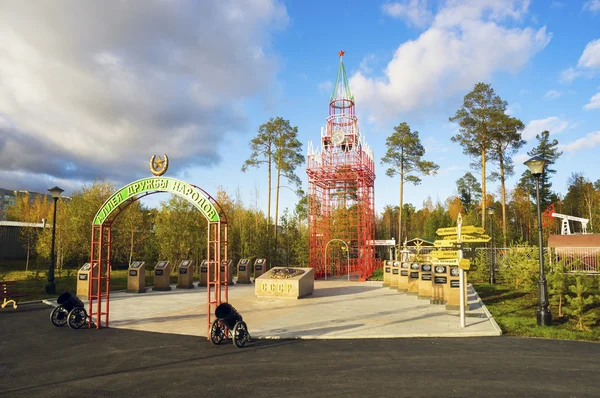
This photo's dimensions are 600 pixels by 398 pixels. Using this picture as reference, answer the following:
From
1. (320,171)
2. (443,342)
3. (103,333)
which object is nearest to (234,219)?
(320,171)

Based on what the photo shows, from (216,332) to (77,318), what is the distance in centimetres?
439

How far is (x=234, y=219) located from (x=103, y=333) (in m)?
23.4

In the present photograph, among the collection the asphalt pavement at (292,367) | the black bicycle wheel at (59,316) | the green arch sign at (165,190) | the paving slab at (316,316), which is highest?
the green arch sign at (165,190)

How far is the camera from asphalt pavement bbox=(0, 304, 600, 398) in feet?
19.4

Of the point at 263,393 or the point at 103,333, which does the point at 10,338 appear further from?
the point at 263,393

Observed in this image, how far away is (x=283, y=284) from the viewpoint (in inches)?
645

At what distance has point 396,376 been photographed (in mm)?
6531

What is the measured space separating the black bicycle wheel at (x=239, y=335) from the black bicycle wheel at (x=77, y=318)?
15.8ft

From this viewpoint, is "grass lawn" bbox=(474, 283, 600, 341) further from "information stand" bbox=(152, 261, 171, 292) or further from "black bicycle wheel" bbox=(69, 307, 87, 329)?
"information stand" bbox=(152, 261, 171, 292)

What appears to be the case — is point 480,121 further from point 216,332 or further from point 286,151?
point 216,332

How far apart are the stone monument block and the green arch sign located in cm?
743

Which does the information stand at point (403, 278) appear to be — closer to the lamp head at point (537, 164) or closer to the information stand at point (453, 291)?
the information stand at point (453, 291)

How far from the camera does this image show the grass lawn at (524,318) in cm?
952

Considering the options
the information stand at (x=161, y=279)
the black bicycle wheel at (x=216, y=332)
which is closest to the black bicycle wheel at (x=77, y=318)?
the black bicycle wheel at (x=216, y=332)
